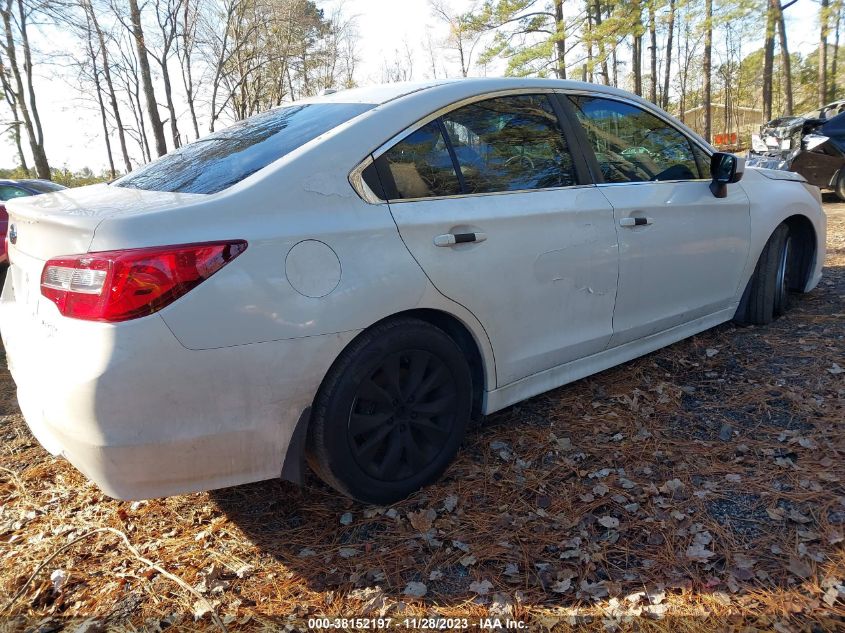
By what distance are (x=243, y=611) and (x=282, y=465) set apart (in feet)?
1.55

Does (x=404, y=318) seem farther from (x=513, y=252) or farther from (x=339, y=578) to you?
(x=339, y=578)

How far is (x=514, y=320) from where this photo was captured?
2594mm

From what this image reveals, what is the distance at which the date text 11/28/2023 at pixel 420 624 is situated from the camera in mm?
1836

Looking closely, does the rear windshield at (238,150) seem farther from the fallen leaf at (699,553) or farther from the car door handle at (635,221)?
the fallen leaf at (699,553)

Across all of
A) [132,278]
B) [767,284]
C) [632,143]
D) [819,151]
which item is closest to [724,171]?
[632,143]

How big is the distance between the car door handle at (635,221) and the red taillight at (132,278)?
1.94m

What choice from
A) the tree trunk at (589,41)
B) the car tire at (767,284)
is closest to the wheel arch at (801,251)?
the car tire at (767,284)

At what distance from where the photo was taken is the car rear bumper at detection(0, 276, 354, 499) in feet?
5.77

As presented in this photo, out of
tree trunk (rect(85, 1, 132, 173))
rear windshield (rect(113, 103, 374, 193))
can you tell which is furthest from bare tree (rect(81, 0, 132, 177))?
rear windshield (rect(113, 103, 374, 193))

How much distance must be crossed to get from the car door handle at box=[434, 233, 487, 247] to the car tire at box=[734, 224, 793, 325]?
2.45 meters

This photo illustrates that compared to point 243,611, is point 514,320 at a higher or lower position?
higher

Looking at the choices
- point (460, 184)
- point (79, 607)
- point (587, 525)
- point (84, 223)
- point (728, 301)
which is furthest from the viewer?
point (728, 301)

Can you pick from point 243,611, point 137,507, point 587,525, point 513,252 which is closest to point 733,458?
point 587,525

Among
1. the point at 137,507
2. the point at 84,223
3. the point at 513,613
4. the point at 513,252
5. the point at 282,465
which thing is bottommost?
the point at 513,613
